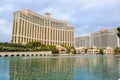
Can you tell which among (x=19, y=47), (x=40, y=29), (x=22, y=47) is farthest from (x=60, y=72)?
(x=40, y=29)

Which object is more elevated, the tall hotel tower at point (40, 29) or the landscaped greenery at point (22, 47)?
the tall hotel tower at point (40, 29)

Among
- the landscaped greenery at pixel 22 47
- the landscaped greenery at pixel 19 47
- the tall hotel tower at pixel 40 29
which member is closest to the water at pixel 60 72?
the landscaped greenery at pixel 19 47

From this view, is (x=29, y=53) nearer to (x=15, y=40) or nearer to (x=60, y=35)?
(x=15, y=40)

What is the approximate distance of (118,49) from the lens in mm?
162375

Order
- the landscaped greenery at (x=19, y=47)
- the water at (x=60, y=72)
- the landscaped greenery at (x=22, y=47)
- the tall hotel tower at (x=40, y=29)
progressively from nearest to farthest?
the water at (x=60, y=72) < the landscaped greenery at (x=19, y=47) < the landscaped greenery at (x=22, y=47) < the tall hotel tower at (x=40, y=29)

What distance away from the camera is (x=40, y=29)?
536ft

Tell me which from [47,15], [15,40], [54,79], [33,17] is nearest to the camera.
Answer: [54,79]

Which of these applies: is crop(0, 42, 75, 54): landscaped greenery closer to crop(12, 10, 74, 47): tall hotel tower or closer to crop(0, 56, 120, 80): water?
crop(12, 10, 74, 47): tall hotel tower

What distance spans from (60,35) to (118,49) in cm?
5323

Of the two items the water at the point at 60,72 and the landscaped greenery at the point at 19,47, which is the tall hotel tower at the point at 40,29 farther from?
the water at the point at 60,72

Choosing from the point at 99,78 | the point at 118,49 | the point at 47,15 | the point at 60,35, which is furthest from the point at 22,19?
the point at 99,78

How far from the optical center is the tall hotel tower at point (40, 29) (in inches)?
5595

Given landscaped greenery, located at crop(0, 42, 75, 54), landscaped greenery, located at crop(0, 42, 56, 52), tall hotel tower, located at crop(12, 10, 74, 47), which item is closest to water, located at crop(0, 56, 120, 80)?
landscaped greenery, located at crop(0, 42, 56, 52)

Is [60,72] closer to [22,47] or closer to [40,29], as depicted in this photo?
[22,47]
